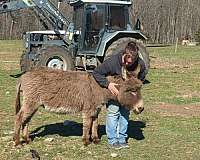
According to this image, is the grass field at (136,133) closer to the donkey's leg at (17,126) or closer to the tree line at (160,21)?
the donkey's leg at (17,126)

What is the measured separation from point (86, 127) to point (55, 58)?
9.83 m

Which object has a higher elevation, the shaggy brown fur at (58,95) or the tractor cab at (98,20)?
the tractor cab at (98,20)

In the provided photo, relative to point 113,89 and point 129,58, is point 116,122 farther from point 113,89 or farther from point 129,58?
point 129,58

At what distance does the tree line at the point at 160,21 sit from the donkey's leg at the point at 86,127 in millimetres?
44009

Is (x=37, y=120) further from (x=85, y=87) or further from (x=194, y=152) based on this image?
(x=194, y=152)

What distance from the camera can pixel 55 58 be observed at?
17953mm

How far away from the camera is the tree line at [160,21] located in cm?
5288

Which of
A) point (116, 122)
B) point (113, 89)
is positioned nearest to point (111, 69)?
point (113, 89)

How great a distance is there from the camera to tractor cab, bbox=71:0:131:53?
18.1 m

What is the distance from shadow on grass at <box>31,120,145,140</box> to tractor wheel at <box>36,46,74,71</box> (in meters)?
7.63

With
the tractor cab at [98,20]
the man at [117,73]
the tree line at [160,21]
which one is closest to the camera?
the man at [117,73]

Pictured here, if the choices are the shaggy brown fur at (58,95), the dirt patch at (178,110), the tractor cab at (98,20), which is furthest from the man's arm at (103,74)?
the tractor cab at (98,20)

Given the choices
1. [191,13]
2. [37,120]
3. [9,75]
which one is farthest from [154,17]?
[37,120]

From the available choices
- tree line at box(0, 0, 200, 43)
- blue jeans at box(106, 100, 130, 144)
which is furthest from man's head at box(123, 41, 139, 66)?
tree line at box(0, 0, 200, 43)
